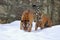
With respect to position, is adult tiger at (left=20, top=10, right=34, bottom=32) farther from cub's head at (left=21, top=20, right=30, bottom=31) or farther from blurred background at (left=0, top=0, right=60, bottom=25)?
blurred background at (left=0, top=0, right=60, bottom=25)

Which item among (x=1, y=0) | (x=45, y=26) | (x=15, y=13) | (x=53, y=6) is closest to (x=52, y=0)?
(x=53, y=6)

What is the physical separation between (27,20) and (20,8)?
2781 millimetres

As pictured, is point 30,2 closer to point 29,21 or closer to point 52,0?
point 52,0

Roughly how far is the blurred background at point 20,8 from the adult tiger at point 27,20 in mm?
2161

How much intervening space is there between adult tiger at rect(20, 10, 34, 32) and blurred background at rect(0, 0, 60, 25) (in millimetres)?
2161

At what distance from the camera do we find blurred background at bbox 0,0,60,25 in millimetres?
5793

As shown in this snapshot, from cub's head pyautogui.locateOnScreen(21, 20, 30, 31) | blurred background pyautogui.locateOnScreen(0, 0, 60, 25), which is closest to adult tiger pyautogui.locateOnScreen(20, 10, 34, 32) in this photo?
cub's head pyautogui.locateOnScreen(21, 20, 30, 31)

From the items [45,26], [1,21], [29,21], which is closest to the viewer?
[29,21]

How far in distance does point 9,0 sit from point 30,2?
2.41 ft

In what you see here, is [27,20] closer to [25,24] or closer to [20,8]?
[25,24]

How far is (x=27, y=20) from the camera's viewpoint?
350cm

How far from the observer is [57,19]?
260 inches

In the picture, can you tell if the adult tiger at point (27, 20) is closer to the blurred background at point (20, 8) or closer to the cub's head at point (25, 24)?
the cub's head at point (25, 24)

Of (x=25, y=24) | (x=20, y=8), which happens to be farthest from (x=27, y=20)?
(x=20, y=8)
